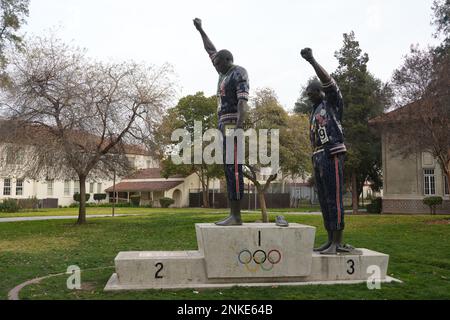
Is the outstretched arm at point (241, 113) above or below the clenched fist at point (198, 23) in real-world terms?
below

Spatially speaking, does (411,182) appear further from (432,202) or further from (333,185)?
(333,185)

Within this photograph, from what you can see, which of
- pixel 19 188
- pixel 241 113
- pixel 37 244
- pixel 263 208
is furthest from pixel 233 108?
pixel 19 188

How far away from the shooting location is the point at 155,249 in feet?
46.4

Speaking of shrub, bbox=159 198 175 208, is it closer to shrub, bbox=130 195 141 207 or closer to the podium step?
shrub, bbox=130 195 141 207

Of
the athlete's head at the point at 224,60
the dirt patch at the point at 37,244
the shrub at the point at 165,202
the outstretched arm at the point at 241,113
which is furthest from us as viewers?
the shrub at the point at 165,202

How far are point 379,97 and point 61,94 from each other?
16.4 m

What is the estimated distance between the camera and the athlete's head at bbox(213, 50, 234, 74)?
8117 millimetres

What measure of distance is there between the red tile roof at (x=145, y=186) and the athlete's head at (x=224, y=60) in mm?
42343

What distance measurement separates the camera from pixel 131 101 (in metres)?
21.8

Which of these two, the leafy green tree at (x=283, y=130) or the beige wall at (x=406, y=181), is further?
the beige wall at (x=406, y=181)

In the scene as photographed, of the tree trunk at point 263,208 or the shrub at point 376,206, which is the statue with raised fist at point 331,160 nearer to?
the tree trunk at point 263,208

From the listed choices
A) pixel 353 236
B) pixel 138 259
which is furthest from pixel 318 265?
pixel 353 236

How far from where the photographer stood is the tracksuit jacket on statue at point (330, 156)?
25.2 feet

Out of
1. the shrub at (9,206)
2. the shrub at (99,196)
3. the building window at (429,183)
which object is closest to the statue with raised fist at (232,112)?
the building window at (429,183)
